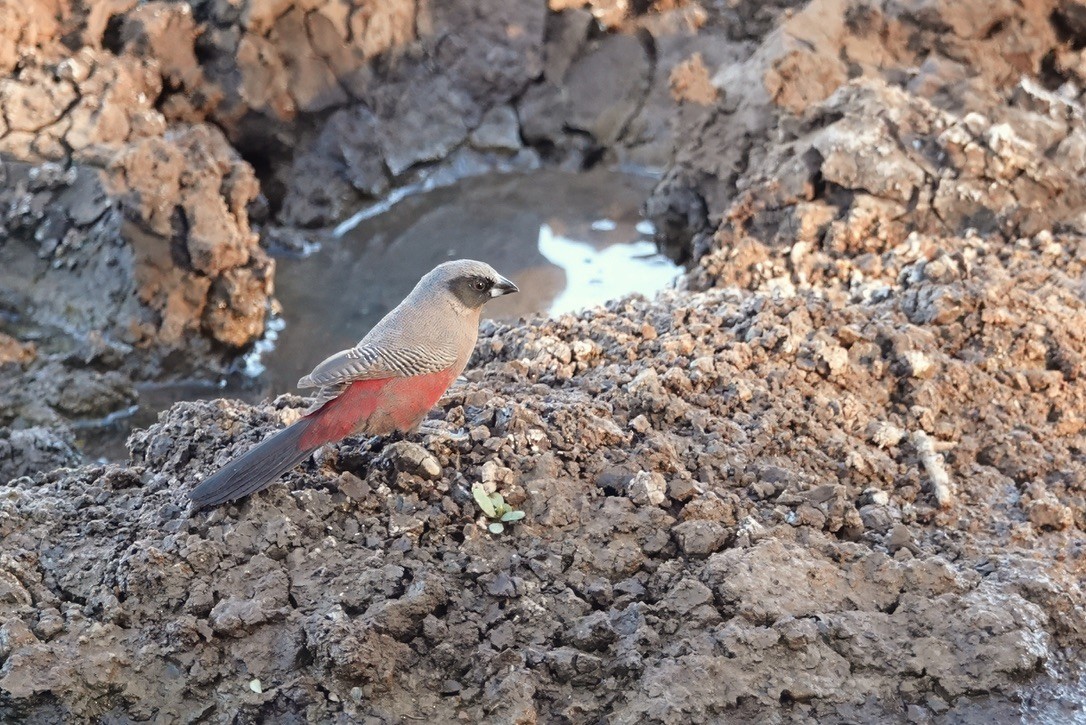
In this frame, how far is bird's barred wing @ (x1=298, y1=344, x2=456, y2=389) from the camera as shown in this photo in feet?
11.6

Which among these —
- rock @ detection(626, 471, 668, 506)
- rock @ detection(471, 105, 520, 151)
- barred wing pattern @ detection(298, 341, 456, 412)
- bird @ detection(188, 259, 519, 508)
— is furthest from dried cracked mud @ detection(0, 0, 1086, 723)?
rock @ detection(471, 105, 520, 151)

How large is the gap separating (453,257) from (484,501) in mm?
3646

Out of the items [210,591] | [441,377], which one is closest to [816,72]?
[441,377]

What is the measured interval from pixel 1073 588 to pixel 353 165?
5.69m

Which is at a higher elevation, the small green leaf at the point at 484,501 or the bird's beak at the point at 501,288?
the bird's beak at the point at 501,288

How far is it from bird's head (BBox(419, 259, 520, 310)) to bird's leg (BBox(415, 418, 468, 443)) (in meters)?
0.45

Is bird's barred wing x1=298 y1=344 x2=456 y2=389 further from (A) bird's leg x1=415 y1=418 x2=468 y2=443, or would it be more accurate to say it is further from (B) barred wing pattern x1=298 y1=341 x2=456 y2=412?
(A) bird's leg x1=415 y1=418 x2=468 y2=443

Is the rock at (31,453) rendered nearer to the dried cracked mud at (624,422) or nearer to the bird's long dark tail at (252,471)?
the dried cracked mud at (624,422)

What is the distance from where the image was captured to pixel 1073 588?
3.45m

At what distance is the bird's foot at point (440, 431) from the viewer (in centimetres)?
369

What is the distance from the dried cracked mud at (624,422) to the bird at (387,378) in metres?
0.12

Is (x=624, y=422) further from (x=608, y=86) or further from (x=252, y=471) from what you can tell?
(x=608, y=86)

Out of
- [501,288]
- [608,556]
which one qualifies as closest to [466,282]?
[501,288]

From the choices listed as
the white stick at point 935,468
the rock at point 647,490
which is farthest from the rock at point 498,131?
the rock at point 647,490
